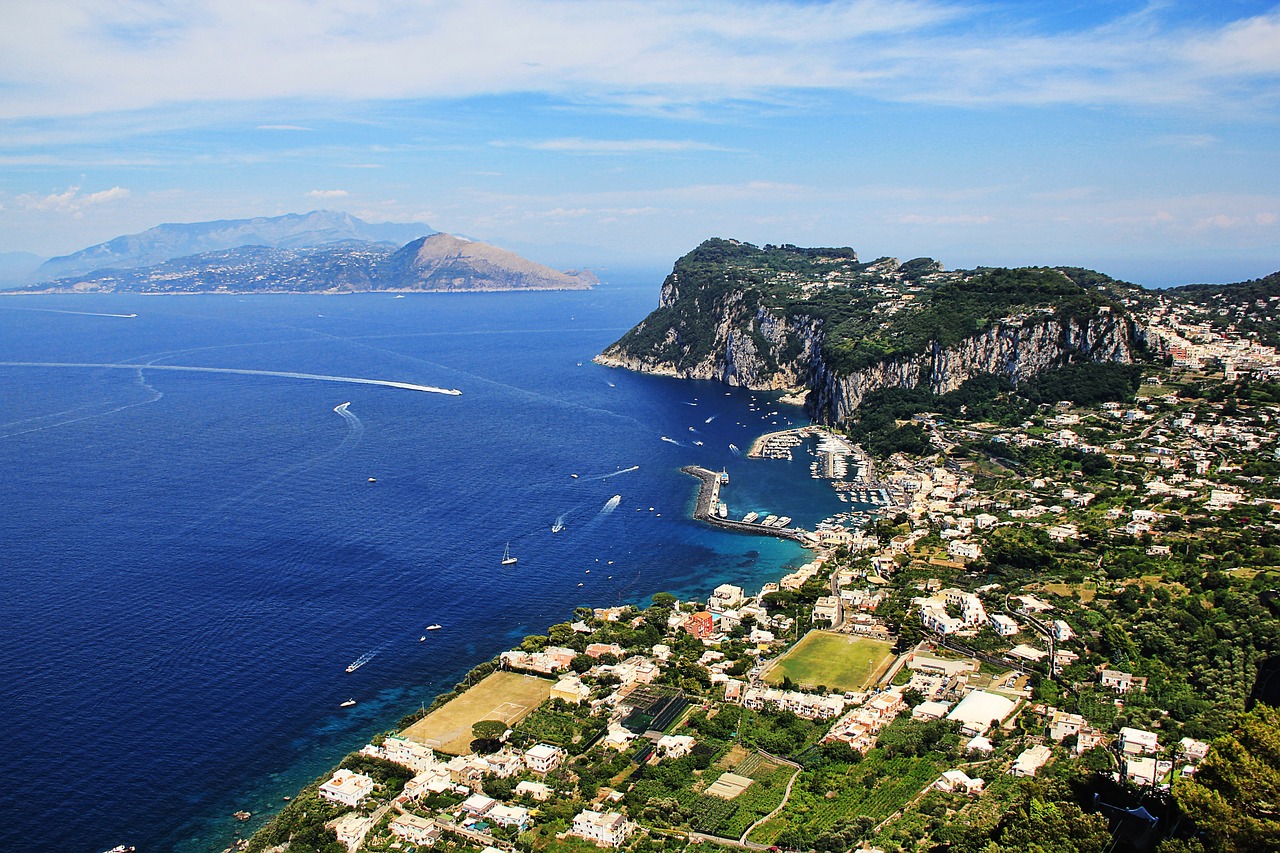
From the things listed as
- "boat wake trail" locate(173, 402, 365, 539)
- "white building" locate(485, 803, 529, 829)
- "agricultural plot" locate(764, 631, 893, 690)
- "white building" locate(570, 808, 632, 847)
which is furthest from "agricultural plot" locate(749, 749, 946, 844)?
"boat wake trail" locate(173, 402, 365, 539)

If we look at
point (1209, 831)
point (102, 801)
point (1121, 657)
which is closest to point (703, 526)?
point (1121, 657)

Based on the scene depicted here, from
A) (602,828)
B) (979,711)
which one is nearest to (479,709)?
(602,828)

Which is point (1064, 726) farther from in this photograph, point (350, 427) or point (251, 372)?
point (251, 372)

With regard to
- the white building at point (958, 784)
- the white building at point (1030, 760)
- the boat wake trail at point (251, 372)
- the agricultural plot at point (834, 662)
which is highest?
the boat wake trail at point (251, 372)

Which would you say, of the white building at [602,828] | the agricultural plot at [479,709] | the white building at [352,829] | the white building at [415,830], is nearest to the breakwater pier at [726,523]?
the agricultural plot at [479,709]

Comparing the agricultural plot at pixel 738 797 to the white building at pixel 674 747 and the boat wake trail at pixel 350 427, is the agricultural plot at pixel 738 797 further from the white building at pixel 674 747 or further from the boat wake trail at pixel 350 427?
the boat wake trail at pixel 350 427

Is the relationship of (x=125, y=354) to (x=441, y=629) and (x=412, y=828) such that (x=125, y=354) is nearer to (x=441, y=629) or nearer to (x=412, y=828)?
(x=441, y=629)
